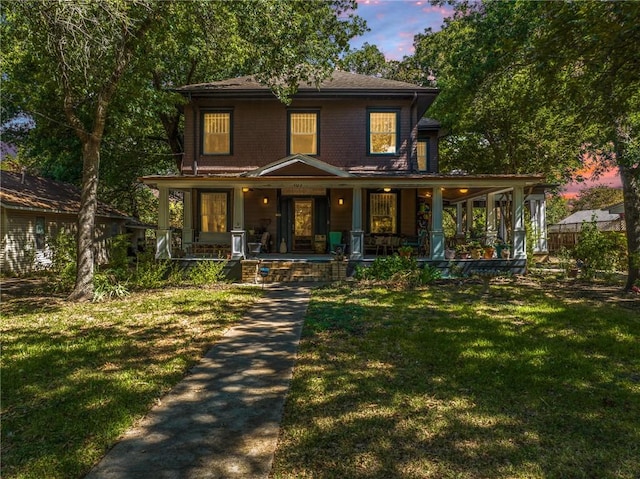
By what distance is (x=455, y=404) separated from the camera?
3641 millimetres

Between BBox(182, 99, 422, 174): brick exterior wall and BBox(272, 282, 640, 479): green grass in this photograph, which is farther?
BBox(182, 99, 422, 174): brick exterior wall

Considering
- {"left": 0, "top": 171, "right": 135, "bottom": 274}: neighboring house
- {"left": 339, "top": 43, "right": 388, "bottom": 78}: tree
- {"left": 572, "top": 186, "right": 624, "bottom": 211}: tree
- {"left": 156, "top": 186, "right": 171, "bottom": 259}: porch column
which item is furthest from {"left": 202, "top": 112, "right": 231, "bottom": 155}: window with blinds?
{"left": 572, "top": 186, "right": 624, "bottom": 211}: tree

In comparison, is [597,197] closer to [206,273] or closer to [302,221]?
[302,221]

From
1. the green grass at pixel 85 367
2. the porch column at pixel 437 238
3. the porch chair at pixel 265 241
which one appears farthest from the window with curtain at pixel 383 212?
the green grass at pixel 85 367

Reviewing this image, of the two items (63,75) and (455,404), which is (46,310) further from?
(455,404)

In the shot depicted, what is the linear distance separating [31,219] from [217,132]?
9.33 meters

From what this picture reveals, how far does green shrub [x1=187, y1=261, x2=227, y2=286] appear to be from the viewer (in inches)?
449

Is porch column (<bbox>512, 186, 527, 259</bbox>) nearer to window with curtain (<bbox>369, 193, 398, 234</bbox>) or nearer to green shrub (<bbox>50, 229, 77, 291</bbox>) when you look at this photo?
window with curtain (<bbox>369, 193, 398, 234</bbox>)

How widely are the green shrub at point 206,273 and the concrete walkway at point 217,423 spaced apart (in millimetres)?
6125

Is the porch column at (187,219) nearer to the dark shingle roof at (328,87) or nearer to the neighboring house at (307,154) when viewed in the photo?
the neighboring house at (307,154)

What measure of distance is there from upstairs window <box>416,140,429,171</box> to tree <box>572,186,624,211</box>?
3919cm

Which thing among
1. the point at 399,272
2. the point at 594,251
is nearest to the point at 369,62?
the point at 594,251

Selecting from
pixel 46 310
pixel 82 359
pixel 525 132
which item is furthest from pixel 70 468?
pixel 525 132

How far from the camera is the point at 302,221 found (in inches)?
611
